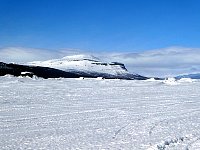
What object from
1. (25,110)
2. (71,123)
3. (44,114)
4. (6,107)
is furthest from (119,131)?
(6,107)

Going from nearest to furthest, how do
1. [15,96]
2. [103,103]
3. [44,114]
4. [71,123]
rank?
[71,123] → [44,114] → [103,103] → [15,96]

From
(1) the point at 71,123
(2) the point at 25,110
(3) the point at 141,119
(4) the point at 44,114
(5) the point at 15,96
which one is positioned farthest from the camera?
(5) the point at 15,96

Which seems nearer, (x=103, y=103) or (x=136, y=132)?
(x=136, y=132)

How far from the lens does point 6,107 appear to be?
17.4 meters

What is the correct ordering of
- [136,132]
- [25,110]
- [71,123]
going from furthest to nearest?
1. [25,110]
2. [71,123]
3. [136,132]

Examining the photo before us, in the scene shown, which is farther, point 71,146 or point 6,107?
point 6,107

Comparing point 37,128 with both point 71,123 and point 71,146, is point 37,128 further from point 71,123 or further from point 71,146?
point 71,146

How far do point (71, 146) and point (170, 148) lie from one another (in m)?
2.53

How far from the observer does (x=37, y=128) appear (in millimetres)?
11984

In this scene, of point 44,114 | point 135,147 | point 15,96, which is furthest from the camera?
point 15,96

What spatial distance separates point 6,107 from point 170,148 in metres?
10.2

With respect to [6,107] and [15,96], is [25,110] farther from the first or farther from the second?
[15,96]

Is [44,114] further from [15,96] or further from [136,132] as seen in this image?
[15,96]

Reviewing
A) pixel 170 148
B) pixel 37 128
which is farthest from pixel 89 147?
pixel 37 128
